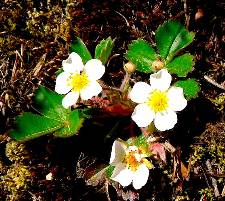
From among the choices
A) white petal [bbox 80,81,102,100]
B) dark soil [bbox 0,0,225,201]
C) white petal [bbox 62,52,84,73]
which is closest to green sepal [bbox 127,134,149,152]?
dark soil [bbox 0,0,225,201]

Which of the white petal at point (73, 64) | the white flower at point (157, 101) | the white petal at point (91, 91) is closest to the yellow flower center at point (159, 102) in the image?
the white flower at point (157, 101)

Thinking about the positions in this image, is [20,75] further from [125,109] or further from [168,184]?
[168,184]

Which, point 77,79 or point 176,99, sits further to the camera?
point 77,79

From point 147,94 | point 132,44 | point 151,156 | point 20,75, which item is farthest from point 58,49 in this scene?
point 151,156

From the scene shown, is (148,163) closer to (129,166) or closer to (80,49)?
(129,166)

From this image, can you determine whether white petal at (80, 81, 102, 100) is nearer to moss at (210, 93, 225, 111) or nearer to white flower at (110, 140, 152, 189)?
white flower at (110, 140, 152, 189)

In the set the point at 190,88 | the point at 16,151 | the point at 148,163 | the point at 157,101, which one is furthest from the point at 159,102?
the point at 16,151
